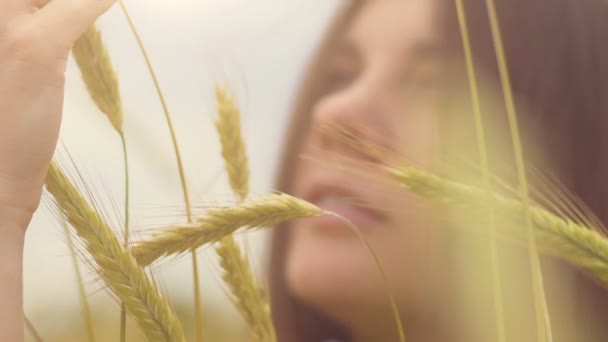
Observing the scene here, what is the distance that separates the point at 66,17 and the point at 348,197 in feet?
1.02

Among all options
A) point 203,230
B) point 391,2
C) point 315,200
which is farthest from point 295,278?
point 391,2

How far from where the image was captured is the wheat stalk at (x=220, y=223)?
52 cm

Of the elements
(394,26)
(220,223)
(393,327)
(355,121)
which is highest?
(394,26)

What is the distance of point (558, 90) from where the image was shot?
2.14 feet

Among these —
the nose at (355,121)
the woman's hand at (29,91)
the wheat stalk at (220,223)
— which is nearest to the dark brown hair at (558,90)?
the nose at (355,121)

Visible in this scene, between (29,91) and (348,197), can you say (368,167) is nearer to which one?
(348,197)

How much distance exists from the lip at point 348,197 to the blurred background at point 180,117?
5cm

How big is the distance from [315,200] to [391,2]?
0.76 feet

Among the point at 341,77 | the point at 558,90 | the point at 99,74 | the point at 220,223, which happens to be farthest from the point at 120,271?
the point at 558,90

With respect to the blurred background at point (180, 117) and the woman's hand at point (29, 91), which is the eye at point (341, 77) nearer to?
the blurred background at point (180, 117)

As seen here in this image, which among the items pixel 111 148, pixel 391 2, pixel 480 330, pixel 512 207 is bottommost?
pixel 480 330

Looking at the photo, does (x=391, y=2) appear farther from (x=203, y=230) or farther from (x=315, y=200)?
(x=203, y=230)

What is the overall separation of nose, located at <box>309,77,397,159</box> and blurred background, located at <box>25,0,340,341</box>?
4 centimetres

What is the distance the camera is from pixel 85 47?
61cm
